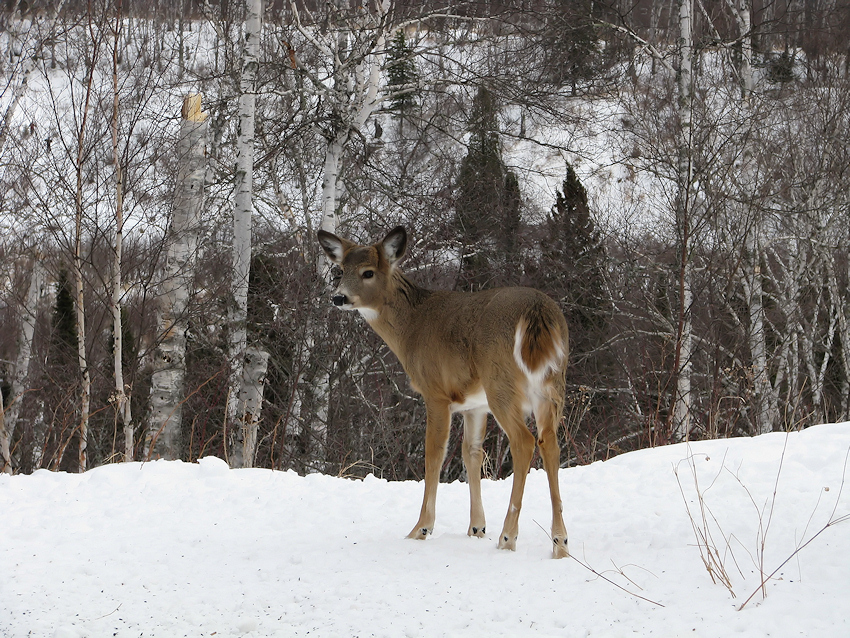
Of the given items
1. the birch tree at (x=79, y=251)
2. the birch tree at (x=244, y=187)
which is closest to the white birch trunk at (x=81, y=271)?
the birch tree at (x=79, y=251)

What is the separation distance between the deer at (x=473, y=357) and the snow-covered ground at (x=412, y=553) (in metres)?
0.41

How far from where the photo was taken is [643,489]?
17.7 ft

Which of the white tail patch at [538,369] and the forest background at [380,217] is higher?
the forest background at [380,217]

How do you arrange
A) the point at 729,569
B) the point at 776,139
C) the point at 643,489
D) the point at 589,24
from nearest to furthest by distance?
the point at 729,569 < the point at 643,489 < the point at 589,24 < the point at 776,139

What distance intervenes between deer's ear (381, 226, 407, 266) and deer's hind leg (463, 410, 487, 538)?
1.17 metres

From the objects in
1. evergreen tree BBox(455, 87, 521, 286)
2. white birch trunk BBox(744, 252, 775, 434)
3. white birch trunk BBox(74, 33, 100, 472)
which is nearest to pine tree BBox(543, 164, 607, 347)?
evergreen tree BBox(455, 87, 521, 286)

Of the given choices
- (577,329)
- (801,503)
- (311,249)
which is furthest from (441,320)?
(577,329)

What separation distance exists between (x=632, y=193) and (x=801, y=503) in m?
18.0

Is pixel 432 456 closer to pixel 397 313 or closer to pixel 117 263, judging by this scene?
pixel 397 313

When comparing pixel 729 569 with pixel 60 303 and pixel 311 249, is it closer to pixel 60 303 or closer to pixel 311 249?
pixel 311 249

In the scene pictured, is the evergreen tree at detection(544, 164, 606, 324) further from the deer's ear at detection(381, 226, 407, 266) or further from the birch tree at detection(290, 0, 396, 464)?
the deer's ear at detection(381, 226, 407, 266)

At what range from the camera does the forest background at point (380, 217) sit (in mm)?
9680

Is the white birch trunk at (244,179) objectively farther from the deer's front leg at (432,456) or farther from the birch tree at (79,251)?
the deer's front leg at (432,456)

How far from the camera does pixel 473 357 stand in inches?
179
